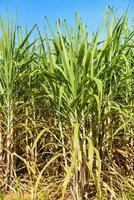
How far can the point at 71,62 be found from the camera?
3402 millimetres

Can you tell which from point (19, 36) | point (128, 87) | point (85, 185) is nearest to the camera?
point (85, 185)

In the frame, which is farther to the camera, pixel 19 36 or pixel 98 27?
pixel 19 36

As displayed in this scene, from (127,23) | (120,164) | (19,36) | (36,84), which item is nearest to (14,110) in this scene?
(36,84)

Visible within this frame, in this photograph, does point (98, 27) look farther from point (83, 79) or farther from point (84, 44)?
point (83, 79)

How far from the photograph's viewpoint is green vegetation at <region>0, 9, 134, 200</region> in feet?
11.2

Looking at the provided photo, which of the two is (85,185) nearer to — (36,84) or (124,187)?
(124,187)

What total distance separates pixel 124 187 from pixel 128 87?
3.20 ft

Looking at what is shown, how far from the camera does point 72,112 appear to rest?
3412mm

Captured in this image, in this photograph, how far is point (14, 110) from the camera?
14.4 feet

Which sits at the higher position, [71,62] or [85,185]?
[71,62]

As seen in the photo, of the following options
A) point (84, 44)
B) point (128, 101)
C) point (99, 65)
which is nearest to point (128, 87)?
point (128, 101)

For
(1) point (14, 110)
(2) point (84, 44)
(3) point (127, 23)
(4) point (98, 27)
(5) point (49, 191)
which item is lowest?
(5) point (49, 191)

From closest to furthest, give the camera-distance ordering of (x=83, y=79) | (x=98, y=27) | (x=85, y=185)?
(x=83, y=79), (x=85, y=185), (x=98, y=27)

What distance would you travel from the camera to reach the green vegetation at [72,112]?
11.2 ft
